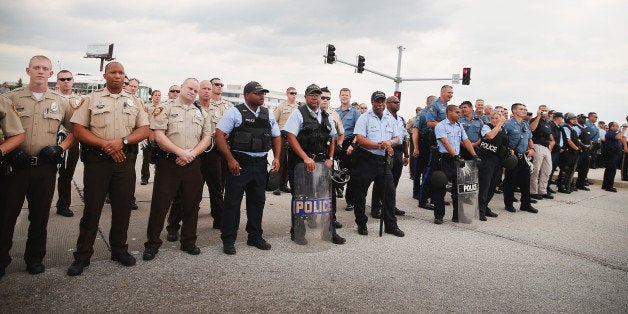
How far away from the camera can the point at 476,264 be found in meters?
3.97

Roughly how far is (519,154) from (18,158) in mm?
7452

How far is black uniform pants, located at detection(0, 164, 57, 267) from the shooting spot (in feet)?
10.4

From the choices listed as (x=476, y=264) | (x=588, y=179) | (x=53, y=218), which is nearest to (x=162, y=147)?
(x=53, y=218)

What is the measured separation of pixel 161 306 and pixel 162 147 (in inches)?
66.0

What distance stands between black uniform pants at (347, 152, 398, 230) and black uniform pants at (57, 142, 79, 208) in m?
4.02

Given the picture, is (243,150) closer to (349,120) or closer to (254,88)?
(254,88)

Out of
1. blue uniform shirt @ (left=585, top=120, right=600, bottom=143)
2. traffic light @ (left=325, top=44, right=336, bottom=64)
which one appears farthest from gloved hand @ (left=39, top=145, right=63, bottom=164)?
traffic light @ (left=325, top=44, right=336, bottom=64)

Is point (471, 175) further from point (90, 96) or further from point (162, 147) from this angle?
point (90, 96)

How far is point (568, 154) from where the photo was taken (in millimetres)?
9398

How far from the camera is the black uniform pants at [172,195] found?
3.82m

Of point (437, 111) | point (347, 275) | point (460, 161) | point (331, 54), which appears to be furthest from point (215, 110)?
point (331, 54)

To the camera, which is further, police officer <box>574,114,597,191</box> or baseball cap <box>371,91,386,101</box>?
police officer <box>574,114,597,191</box>

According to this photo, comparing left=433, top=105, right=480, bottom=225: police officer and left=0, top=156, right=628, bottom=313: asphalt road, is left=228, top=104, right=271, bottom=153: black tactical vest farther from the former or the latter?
left=433, top=105, right=480, bottom=225: police officer

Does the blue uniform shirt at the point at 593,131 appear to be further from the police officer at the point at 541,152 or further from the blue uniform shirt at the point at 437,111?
the blue uniform shirt at the point at 437,111
